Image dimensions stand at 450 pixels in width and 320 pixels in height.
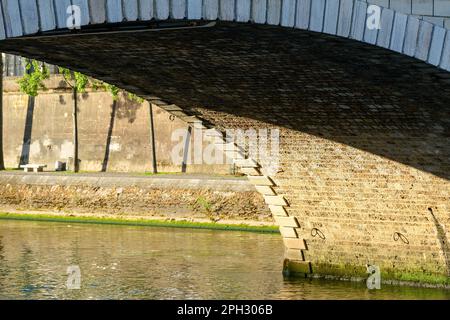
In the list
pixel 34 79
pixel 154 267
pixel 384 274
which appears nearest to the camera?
pixel 384 274

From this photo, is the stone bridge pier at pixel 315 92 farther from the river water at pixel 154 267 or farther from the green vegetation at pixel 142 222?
the green vegetation at pixel 142 222

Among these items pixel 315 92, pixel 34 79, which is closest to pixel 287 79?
pixel 315 92

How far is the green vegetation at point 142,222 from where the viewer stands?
25.7m

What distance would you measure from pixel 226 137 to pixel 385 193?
2509 millimetres

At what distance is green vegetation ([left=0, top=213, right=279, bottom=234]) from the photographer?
25688mm

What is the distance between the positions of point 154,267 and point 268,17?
31.5 ft

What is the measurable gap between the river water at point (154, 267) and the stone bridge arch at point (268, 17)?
6033 millimetres

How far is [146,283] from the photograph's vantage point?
60.0ft

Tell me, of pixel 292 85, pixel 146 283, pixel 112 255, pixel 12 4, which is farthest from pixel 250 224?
pixel 12 4

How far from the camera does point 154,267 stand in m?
20.2

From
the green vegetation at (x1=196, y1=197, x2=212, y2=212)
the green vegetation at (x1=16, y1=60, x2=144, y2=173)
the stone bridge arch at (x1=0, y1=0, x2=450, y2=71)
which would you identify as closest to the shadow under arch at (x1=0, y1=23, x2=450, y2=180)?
the stone bridge arch at (x1=0, y1=0, x2=450, y2=71)

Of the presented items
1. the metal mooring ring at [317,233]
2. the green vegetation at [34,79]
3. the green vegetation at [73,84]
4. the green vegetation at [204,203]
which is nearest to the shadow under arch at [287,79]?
the metal mooring ring at [317,233]

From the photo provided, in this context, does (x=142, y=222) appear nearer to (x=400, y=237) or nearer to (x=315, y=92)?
(x=400, y=237)
